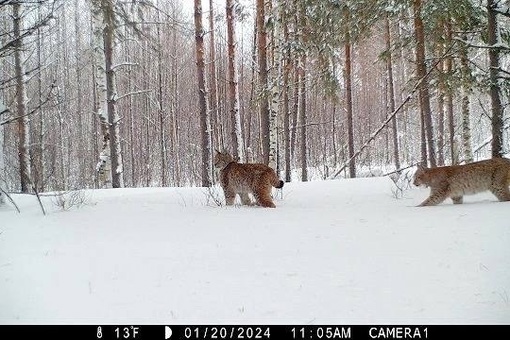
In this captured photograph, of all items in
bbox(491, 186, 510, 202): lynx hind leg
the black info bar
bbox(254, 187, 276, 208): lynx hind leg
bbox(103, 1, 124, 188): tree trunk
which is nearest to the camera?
the black info bar

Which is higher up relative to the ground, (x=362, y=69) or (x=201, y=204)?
(x=362, y=69)

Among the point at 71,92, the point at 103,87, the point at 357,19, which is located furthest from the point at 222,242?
the point at 71,92

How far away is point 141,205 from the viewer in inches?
301

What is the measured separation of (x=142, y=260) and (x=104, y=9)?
4.83m

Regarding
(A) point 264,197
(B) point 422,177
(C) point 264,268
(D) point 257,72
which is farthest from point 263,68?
(C) point 264,268

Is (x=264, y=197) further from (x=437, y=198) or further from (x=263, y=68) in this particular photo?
(x=263, y=68)

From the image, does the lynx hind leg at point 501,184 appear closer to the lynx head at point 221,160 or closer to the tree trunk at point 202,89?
the lynx head at point 221,160

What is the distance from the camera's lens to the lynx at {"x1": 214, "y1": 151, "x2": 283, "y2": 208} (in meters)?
7.52

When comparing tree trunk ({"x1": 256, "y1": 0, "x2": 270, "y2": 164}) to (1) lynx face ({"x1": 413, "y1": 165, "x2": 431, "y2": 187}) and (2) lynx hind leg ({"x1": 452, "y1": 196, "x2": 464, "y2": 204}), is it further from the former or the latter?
(2) lynx hind leg ({"x1": 452, "y1": 196, "x2": 464, "y2": 204})

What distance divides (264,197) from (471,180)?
3361 millimetres

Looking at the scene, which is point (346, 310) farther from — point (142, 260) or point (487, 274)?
point (142, 260)

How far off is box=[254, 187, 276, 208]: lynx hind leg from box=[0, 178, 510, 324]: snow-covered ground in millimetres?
1183

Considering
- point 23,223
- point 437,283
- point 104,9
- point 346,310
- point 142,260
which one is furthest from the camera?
point 104,9

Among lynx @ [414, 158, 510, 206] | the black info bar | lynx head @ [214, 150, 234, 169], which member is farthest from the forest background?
the black info bar
